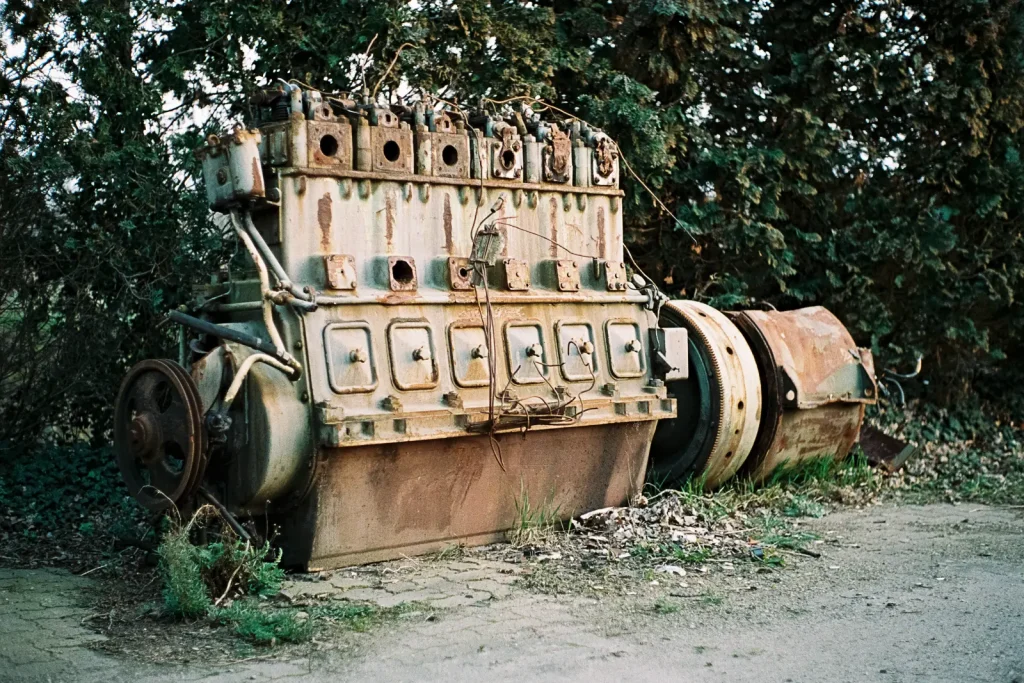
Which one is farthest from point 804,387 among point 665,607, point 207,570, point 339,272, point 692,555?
point 207,570

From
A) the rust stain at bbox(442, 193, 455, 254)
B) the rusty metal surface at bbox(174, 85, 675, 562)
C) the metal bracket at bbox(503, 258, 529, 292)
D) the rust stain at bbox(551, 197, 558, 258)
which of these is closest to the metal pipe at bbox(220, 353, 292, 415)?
the rusty metal surface at bbox(174, 85, 675, 562)

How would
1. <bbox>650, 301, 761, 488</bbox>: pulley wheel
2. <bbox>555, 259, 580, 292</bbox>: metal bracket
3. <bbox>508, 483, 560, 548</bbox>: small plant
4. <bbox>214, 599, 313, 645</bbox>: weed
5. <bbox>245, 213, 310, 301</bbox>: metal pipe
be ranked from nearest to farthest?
<bbox>214, 599, 313, 645</bbox>: weed
<bbox>245, 213, 310, 301</bbox>: metal pipe
<bbox>508, 483, 560, 548</bbox>: small plant
<bbox>555, 259, 580, 292</bbox>: metal bracket
<bbox>650, 301, 761, 488</bbox>: pulley wheel

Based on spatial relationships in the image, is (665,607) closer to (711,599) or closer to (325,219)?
(711,599)

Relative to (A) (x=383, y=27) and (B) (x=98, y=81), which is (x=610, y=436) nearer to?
(A) (x=383, y=27)

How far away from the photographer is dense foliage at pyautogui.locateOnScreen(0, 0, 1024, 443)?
27.9 ft

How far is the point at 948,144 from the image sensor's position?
38.1 feet

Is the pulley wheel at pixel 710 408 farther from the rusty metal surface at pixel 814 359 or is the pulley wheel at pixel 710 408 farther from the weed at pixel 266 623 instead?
the weed at pixel 266 623

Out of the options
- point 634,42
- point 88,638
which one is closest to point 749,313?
point 634,42

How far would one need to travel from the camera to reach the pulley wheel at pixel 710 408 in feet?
27.4

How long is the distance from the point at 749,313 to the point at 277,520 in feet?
13.9

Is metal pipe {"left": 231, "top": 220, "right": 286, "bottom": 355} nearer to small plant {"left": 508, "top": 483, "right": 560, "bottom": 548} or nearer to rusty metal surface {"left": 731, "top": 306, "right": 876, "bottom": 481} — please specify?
small plant {"left": 508, "top": 483, "right": 560, "bottom": 548}

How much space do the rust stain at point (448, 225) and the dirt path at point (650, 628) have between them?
1831 mm

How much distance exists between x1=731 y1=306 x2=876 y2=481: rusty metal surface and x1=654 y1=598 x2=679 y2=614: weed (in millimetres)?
3052

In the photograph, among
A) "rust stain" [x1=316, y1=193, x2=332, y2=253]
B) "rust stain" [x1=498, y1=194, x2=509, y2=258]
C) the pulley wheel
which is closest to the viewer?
A: "rust stain" [x1=316, y1=193, x2=332, y2=253]
